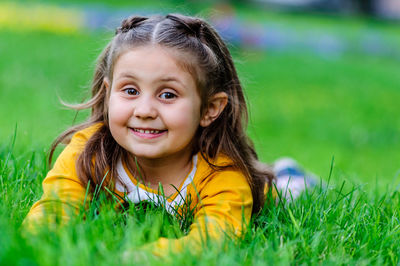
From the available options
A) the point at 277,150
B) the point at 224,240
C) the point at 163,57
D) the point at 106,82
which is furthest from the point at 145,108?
the point at 277,150

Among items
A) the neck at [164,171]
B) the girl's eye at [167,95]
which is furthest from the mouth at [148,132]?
the neck at [164,171]

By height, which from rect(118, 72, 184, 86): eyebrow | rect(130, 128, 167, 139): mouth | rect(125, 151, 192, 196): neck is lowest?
rect(125, 151, 192, 196): neck

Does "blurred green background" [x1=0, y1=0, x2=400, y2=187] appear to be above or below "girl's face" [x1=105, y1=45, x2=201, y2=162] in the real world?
below

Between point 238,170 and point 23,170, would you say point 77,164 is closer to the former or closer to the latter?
point 23,170

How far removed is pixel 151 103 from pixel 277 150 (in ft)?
13.3

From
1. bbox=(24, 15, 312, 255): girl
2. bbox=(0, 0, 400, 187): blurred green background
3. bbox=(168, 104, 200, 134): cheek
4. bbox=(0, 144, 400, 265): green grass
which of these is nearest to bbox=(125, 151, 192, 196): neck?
bbox=(24, 15, 312, 255): girl

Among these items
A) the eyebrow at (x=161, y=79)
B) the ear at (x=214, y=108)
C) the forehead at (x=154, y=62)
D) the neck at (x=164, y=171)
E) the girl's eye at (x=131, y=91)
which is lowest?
the neck at (x=164, y=171)

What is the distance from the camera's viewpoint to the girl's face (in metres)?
2.61

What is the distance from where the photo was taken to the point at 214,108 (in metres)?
2.92

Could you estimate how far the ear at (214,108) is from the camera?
2873 millimetres

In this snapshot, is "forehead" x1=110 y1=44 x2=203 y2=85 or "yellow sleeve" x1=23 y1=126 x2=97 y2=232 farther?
"forehead" x1=110 y1=44 x2=203 y2=85

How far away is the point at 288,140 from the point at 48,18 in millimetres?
9010

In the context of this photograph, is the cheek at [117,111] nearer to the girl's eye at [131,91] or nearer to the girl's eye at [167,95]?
the girl's eye at [131,91]

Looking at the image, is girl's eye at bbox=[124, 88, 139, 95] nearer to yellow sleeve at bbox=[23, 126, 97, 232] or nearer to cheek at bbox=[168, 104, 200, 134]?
cheek at bbox=[168, 104, 200, 134]
